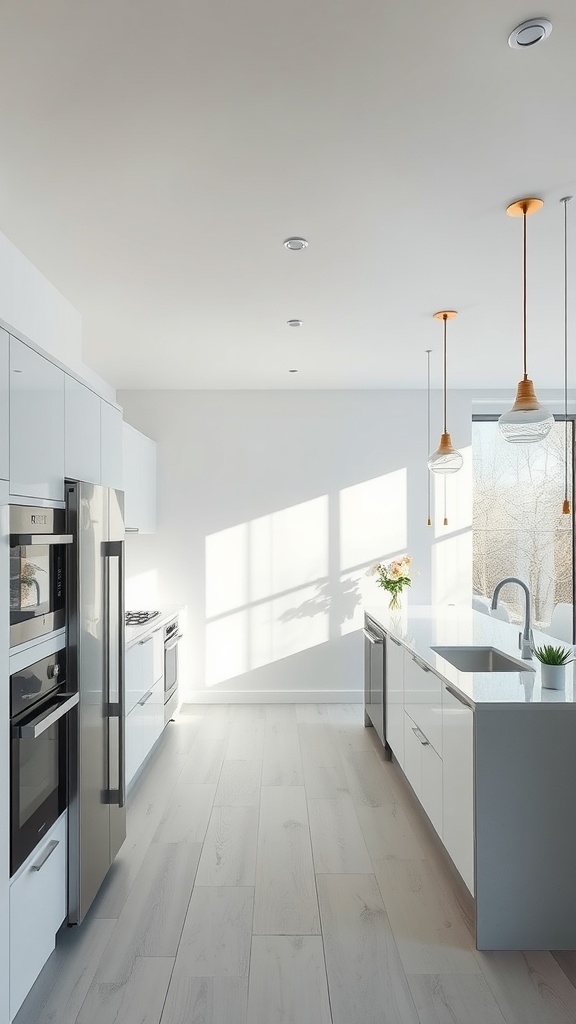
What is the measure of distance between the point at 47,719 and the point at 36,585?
41cm

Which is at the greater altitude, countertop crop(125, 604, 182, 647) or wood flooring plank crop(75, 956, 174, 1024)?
countertop crop(125, 604, 182, 647)

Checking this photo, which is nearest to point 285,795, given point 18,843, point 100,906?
point 100,906

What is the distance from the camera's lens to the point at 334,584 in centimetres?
597

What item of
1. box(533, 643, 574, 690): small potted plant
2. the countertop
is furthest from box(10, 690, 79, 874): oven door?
box(533, 643, 574, 690): small potted plant

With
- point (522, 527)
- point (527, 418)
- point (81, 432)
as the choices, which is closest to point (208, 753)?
point (81, 432)

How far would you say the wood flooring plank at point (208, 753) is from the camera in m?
4.18

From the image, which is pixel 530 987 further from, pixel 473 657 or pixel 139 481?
pixel 139 481

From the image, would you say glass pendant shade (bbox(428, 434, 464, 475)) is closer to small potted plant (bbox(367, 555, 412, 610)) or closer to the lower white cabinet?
small potted plant (bbox(367, 555, 412, 610))

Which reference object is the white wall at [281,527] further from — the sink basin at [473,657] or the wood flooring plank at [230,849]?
the sink basin at [473,657]

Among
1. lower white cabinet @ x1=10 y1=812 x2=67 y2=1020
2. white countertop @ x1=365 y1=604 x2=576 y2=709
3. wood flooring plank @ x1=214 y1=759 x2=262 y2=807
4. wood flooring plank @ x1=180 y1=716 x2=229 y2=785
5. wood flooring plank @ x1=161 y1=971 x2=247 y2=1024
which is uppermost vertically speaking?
white countertop @ x1=365 y1=604 x2=576 y2=709

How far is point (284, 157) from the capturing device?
227cm

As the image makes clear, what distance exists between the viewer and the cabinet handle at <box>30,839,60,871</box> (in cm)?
210

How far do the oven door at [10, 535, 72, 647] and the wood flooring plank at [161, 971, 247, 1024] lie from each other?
118 cm

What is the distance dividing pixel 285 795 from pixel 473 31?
11.5 feet
